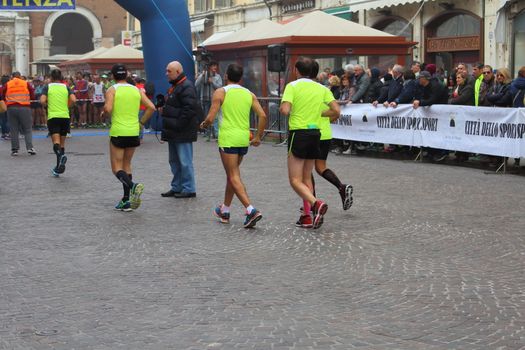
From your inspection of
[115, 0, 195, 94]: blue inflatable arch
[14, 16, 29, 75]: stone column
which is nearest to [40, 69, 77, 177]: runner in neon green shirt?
[115, 0, 195, 94]: blue inflatable arch

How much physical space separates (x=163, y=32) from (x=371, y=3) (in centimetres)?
828

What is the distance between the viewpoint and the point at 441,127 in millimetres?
17016

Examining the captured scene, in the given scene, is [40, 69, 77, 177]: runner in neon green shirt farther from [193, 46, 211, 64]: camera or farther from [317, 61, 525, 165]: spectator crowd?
[193, 46, 211, 64]: camera

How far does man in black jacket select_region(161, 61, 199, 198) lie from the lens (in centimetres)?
1236

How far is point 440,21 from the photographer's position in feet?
93.6

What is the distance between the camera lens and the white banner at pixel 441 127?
1530 centimetres

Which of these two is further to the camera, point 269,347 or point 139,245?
point 139,245

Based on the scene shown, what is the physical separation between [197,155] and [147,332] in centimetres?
1384

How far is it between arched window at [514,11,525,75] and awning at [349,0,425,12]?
10.7 feet

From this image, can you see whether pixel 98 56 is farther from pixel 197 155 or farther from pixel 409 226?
pixel 409 226

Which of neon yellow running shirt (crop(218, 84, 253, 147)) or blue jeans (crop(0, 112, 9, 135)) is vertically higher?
neon yellow running shirt (crop(218, 84, 253, 147))

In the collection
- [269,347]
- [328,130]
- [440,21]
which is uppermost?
[440,21]

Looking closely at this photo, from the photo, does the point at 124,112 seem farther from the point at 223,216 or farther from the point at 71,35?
the point at 71,35

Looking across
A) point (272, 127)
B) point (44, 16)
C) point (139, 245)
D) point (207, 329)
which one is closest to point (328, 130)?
point (139, 245)
